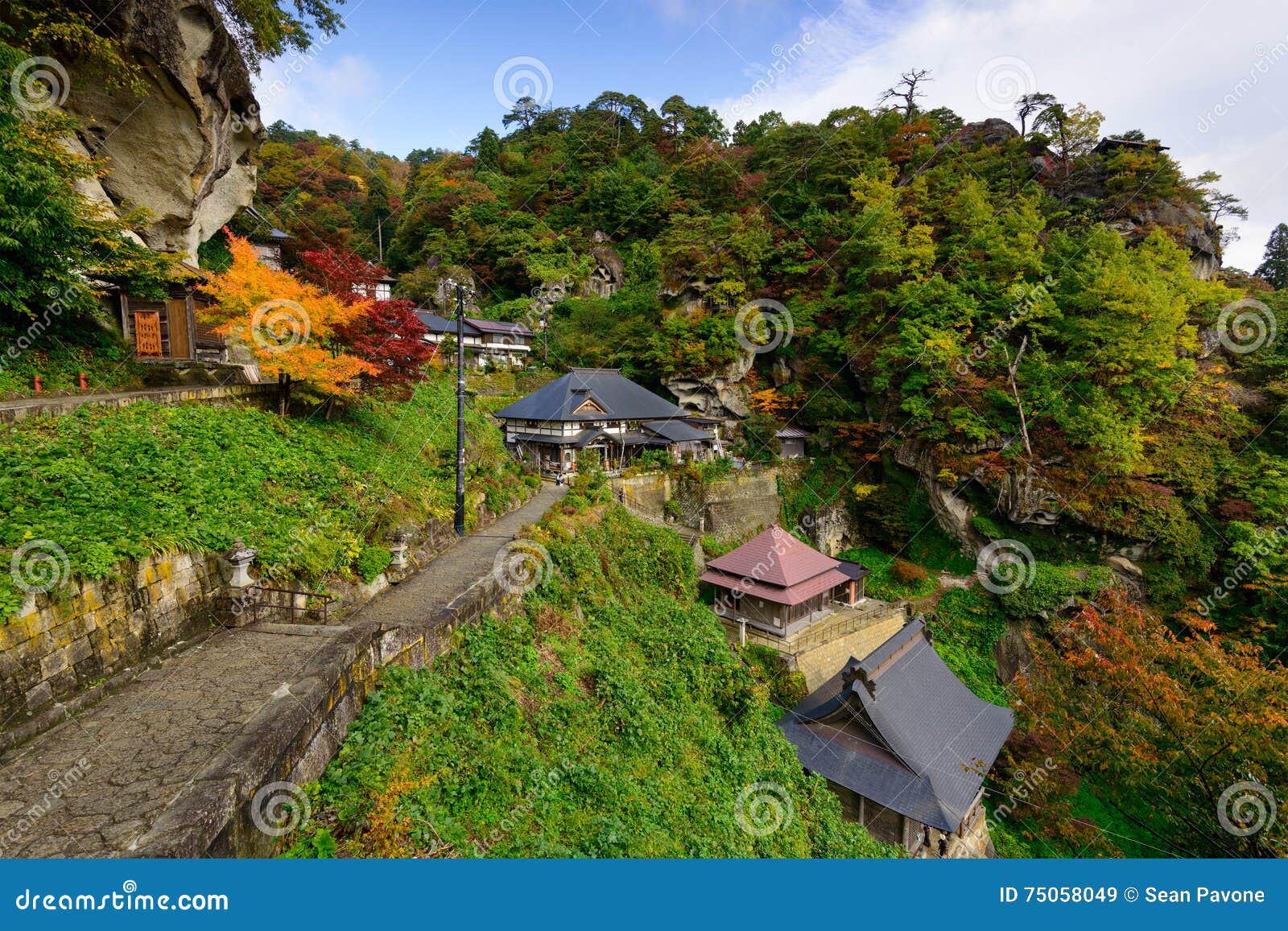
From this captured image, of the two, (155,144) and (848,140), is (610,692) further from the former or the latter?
(848,140)

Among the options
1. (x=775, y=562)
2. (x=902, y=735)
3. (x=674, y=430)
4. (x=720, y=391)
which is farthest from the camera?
(x=720, y=391)

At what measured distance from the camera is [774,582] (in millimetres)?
17141

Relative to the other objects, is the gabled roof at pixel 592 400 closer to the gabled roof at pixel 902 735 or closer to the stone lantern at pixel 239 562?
the gabled roof at pixel 902 735

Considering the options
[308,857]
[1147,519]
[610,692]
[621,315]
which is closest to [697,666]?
[610,692]

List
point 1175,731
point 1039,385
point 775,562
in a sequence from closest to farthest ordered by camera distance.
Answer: point 1175,731
point 775,562
point 1039,385

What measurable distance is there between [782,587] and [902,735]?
18.3 ft

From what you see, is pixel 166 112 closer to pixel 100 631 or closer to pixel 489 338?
pixel 100 631

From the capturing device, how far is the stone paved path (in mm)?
3705

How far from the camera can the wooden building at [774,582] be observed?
17.3 metres

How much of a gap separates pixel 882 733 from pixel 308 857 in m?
11.6

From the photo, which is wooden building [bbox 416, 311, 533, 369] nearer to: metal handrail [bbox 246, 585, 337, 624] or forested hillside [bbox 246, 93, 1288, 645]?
forested hillside [bbox 246, 93, 1288, 645]

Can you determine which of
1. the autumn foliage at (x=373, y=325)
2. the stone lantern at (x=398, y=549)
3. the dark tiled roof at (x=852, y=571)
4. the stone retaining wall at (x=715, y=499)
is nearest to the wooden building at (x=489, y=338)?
the stone retaining wall at (x=715, y=499)

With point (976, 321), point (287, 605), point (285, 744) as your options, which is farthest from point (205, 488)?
point (976, 321)

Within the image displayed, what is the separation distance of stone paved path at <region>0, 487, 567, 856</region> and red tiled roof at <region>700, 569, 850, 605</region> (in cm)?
1318
